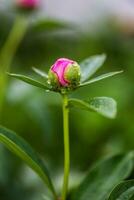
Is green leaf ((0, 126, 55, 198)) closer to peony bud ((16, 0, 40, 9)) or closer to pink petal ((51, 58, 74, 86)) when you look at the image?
pink petal ((51, 58, 74, 86))

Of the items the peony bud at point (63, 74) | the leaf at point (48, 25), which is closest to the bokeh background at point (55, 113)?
the leaf at point (48, 25)

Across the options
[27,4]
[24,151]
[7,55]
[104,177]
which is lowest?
[104,177]

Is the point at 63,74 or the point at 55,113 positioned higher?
the point at 63,74

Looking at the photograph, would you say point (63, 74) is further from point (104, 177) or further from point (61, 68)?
point (104, 177)

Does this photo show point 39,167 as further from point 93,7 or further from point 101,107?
point 93,7

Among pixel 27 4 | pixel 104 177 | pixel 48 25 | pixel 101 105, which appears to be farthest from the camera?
pixel 27 4

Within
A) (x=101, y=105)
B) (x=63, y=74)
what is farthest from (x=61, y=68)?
(x=101, y=105)

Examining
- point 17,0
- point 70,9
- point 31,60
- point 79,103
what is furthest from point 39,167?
point 70,9
